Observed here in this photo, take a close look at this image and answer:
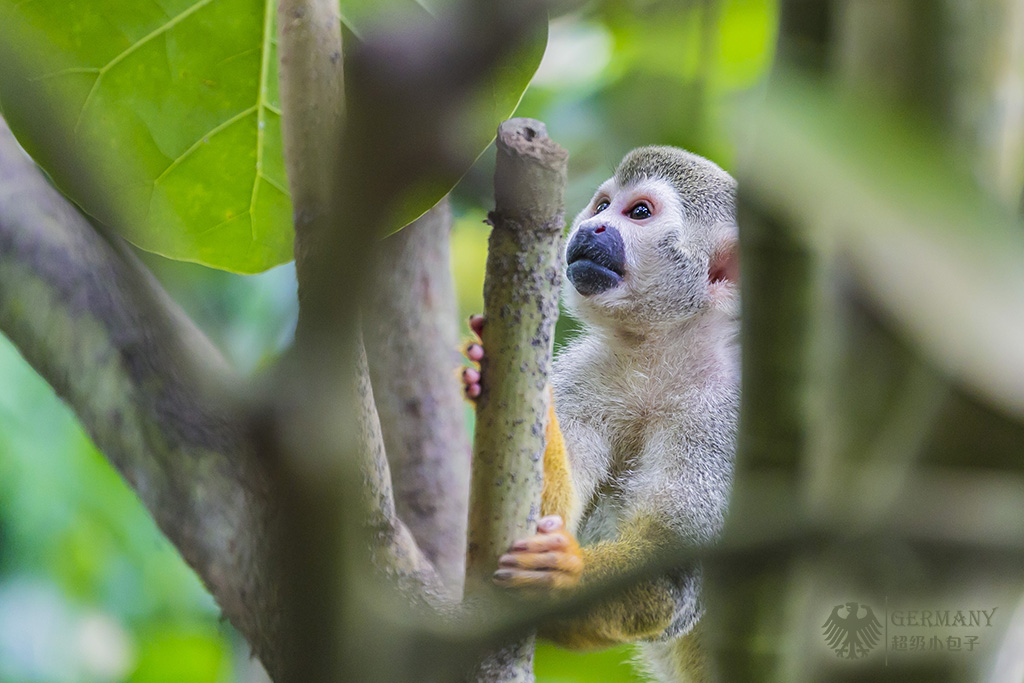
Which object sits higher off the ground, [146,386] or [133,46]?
[133,46]

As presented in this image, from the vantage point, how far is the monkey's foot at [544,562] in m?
0.69

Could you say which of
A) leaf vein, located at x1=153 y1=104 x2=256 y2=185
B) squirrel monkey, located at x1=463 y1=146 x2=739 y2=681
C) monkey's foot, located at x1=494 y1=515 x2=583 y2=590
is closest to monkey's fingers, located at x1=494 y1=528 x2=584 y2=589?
monkey's foot, located at x1=494 y1=515 x2=583 y2=590

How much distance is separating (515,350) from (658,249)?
747 mm

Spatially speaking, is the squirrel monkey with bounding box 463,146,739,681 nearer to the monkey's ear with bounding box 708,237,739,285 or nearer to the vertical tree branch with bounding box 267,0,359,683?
the monkey's ear with bounding box 708,237,739,285

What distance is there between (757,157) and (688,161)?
1.18 metres

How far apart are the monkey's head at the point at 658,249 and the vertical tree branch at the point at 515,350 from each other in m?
0.64

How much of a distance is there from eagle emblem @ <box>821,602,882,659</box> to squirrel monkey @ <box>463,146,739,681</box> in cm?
77

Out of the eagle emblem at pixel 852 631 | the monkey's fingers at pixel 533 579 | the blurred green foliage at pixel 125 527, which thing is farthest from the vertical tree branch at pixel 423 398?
the eagle emblem at pixel 852 631

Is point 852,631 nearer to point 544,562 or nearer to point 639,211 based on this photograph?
point 544,562

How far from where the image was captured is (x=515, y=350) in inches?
24.0

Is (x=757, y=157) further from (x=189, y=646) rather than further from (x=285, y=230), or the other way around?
(x=189, y=646)

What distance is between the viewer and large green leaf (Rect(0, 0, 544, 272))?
2.81 feet

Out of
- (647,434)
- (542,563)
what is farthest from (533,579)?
(647,434)

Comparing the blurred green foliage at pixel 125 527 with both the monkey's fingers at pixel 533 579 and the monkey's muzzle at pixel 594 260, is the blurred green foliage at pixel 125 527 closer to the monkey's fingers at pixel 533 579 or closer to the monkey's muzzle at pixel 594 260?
the monkey's muzzle at pixel 594 260
